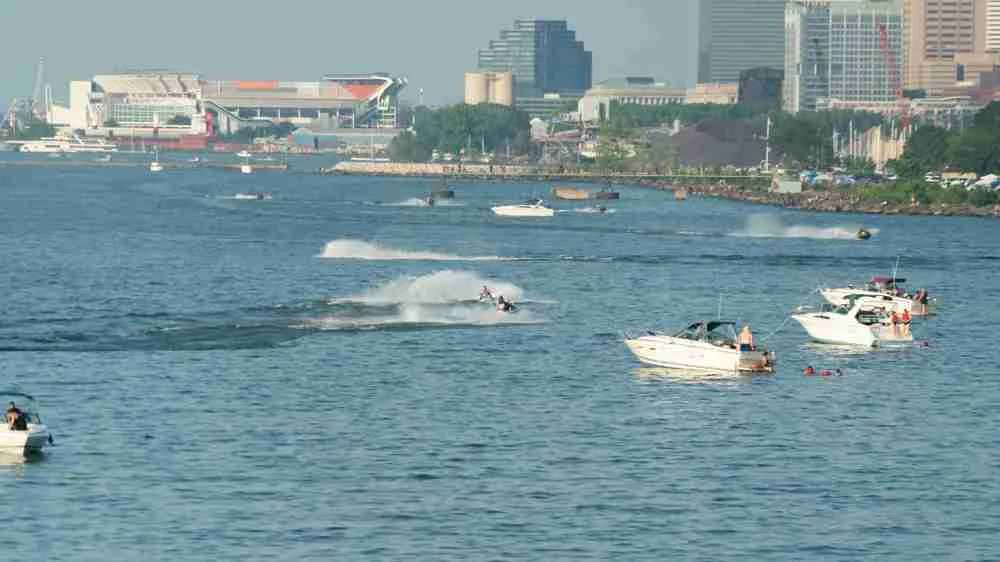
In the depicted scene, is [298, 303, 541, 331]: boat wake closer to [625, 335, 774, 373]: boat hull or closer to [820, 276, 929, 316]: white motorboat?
[820, 276, 929, 316]: white motorboat

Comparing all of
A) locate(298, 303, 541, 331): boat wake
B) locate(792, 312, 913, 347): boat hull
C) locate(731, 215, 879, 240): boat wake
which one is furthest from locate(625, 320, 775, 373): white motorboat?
locate(731, 215, 879, 240): boat wake

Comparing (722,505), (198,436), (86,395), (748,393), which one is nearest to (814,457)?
(722,505)

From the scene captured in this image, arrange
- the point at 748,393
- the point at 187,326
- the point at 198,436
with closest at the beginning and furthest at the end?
the point at 198,436 → the point at 748,393 → the point at 187,326

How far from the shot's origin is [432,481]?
59281 millimetres

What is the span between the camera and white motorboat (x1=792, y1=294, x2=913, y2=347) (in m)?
91.6

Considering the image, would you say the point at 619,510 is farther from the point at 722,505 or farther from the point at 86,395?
the point at 86,395

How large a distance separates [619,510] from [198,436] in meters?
14.6

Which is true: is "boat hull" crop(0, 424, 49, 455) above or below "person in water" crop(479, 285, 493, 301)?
above

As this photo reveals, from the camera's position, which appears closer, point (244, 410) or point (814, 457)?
point (814, 457)

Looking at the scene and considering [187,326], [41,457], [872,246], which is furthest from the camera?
[872,246]

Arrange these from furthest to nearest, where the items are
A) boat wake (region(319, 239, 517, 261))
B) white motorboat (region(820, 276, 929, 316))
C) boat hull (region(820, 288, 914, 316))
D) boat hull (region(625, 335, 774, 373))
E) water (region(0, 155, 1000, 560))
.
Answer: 1. boat wake (region(319, 239, 517, 261))
2. white motorboat (region(820, 276, 929, 316))
3. boat hull (region(820, 288, 914, 316))
4. boat hull (region(625, 335, 774, 373))
5. water (region(0, 155, 1000, 560))

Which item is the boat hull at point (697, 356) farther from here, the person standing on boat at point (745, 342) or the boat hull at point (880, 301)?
the boat hull at point (880, 301)

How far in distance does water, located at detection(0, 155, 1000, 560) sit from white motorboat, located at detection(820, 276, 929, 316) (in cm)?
160

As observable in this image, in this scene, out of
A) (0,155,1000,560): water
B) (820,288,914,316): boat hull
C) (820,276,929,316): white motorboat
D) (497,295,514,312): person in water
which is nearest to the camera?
(0,155,1000,560): water
